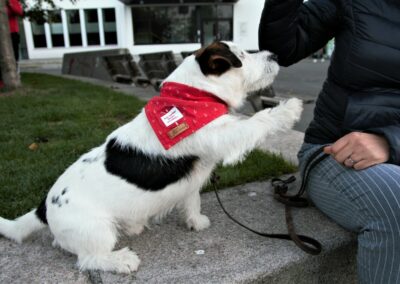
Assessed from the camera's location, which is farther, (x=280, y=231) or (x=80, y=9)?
(x=80, y=9)

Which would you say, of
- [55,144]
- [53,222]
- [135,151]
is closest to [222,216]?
[135,151]

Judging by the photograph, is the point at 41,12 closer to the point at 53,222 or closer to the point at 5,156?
A: the point at 5,156

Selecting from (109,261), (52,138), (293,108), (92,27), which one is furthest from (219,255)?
(92,27)

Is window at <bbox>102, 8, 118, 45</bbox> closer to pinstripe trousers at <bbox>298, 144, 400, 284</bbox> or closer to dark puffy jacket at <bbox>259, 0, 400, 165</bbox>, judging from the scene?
dark puffy jacket at <bbox>259, 0, 400, 165</bbox>

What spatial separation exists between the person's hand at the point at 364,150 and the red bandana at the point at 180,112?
30.2 inches

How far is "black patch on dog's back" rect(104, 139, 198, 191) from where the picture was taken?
2369 mm

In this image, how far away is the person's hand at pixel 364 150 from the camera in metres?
2.16

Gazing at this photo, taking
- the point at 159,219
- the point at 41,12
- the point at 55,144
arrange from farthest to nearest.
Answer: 1. the point at 41,12
2. the point at 55,144
3. the point at 159,219

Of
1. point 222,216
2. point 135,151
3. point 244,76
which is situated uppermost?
point 244,76

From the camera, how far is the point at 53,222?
91.7 inches

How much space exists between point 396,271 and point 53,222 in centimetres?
188

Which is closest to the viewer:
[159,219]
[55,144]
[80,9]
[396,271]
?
[396,271]

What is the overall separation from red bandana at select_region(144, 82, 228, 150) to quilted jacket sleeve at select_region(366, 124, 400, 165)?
35.9 inches

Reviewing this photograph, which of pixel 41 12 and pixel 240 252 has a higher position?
pixel 41 12
